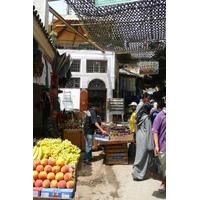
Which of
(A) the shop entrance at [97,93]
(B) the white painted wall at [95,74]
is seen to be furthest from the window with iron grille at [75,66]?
(A) the shop entrance at [97,93]

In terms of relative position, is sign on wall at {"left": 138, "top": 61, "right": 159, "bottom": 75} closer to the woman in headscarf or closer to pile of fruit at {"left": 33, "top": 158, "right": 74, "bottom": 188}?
the woman in headscarf

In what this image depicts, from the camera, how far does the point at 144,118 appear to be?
4324 mm

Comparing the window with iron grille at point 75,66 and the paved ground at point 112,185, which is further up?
the window with iron grille at point 75,66

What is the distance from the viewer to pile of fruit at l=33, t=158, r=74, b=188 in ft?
9.85

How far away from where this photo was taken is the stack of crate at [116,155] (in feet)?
17.5

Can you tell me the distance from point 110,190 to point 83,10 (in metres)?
4.52

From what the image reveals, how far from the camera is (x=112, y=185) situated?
13.5ft

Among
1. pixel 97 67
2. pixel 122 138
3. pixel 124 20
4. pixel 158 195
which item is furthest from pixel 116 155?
pixel 97 67

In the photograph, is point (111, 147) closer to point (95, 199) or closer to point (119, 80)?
point (95, 199)

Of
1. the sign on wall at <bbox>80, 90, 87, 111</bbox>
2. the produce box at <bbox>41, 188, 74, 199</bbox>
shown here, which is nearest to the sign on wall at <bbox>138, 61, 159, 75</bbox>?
the sign on wall at <bbox>80, 90, 87, 111</bbox>

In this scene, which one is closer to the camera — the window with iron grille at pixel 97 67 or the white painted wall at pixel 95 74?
the white painted wall at pixel 95 74

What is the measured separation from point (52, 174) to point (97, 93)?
13.1m

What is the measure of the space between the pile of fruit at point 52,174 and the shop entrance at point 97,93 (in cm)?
1257

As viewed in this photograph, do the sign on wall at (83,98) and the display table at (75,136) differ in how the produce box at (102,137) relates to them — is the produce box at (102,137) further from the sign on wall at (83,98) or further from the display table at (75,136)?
the sign on wall at (83,98)
